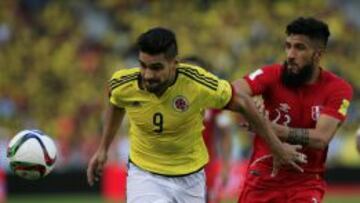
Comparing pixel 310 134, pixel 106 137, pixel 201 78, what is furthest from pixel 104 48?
pixel 310 134

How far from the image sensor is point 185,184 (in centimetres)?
730

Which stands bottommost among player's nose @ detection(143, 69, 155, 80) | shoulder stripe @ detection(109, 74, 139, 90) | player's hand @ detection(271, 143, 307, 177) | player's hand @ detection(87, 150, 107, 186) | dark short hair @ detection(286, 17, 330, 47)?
player's hand @ detection(87, 150, 107, 186)

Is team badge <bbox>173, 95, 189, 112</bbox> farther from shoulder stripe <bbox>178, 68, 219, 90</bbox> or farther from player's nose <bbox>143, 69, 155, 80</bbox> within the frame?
player's nose <bbox>143, 69, 155, 80</bbox>

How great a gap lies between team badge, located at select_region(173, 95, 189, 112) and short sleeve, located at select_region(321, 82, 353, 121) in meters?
1.01

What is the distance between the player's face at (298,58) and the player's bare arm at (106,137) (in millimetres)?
1312

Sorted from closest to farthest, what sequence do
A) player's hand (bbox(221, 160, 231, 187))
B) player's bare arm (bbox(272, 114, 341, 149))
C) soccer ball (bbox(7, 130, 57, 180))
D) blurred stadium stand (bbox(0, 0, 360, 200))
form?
player's bare arm (bbox(272, 114, 341, 149)) → soccer ball (bbox(7, 130, 57, 180)) → player's hand (bbox(221, 160, 231, 187)) → blurred stadium stand (bbox(0, 0, 360, 200))

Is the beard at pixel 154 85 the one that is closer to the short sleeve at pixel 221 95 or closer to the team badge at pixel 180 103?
the team badge at pixel 180 103

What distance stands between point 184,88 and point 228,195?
1071 cm

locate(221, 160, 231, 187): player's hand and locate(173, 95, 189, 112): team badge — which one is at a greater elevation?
locate(173, 95, 189, 112): team badge

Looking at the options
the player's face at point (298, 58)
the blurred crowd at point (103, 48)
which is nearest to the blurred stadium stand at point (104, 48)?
the blurred crowd at point (103, 48)

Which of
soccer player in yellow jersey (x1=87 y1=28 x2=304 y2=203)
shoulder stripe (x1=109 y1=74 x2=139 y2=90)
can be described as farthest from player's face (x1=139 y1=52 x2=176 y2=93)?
shoulder stripe (x1=109 y1=74 x2=139 y2=90)

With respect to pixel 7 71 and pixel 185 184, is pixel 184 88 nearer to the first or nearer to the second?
pixel 185 184

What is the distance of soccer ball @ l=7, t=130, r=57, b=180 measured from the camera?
734 cm

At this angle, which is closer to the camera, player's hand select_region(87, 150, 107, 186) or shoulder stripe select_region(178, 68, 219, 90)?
shoulder stripe select_region(178, 68, 219, 90)
